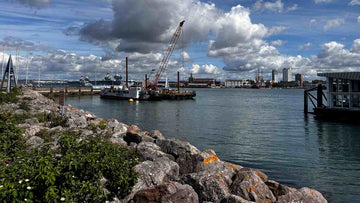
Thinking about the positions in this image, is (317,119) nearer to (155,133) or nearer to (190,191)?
(155,133)

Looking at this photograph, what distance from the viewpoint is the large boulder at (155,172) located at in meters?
9.61

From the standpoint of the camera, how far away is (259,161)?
20.1m

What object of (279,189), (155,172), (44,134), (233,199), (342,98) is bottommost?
(279,189)

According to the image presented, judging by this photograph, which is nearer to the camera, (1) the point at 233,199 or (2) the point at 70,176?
(2) the point at 70,176

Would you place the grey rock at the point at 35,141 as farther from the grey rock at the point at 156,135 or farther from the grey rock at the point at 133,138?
the grey rock at the point at 156,135

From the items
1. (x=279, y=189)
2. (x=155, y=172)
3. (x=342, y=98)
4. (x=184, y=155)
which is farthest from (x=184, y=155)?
(x=342, y=98)

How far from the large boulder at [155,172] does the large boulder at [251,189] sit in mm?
2304

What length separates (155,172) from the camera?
1027 centimetres

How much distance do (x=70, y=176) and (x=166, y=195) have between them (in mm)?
2863

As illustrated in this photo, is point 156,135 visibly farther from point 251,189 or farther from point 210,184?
point 251,189

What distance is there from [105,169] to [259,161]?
14450 mm

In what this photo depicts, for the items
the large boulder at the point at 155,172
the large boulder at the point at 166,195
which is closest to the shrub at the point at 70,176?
the large boulder at the point at 166,195

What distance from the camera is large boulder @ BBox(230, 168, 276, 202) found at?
31.9 feet

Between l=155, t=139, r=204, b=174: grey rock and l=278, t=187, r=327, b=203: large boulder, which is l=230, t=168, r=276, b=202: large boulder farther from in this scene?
l=155, t=139, r=204, b=174: grey rock
